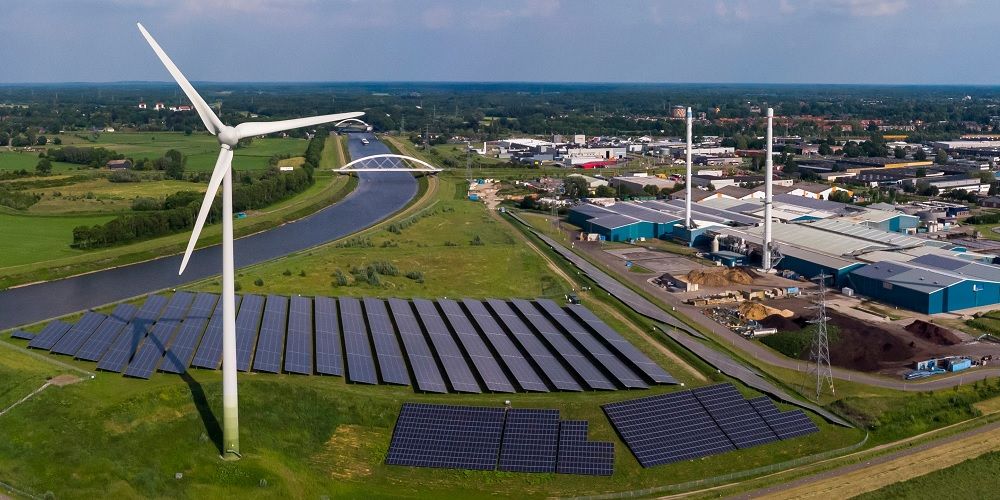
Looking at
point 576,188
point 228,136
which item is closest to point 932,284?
point 228,136

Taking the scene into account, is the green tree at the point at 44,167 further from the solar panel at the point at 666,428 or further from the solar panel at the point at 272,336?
the solar panel at the point at 666,428

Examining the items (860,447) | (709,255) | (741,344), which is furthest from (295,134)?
(860,447)

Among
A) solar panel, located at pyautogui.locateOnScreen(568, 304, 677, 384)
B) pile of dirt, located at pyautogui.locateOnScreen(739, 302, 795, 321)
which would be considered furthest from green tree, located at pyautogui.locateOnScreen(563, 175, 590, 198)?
solar panel, located at pyautogui.locateOnScreen(568, 304, 677, 384)

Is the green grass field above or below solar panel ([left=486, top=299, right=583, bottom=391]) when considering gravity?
below

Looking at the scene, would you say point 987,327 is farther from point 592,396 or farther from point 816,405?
point 592,396

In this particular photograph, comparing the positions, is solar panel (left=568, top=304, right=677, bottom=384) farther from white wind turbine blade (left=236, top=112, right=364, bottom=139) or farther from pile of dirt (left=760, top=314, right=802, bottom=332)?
white wind turbine blade (left=236, top=112, right=364, bottom=139)

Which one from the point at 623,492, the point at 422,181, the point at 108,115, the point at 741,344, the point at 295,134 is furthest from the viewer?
the point at 108,115

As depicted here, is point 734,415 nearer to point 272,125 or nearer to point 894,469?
point 894,469
